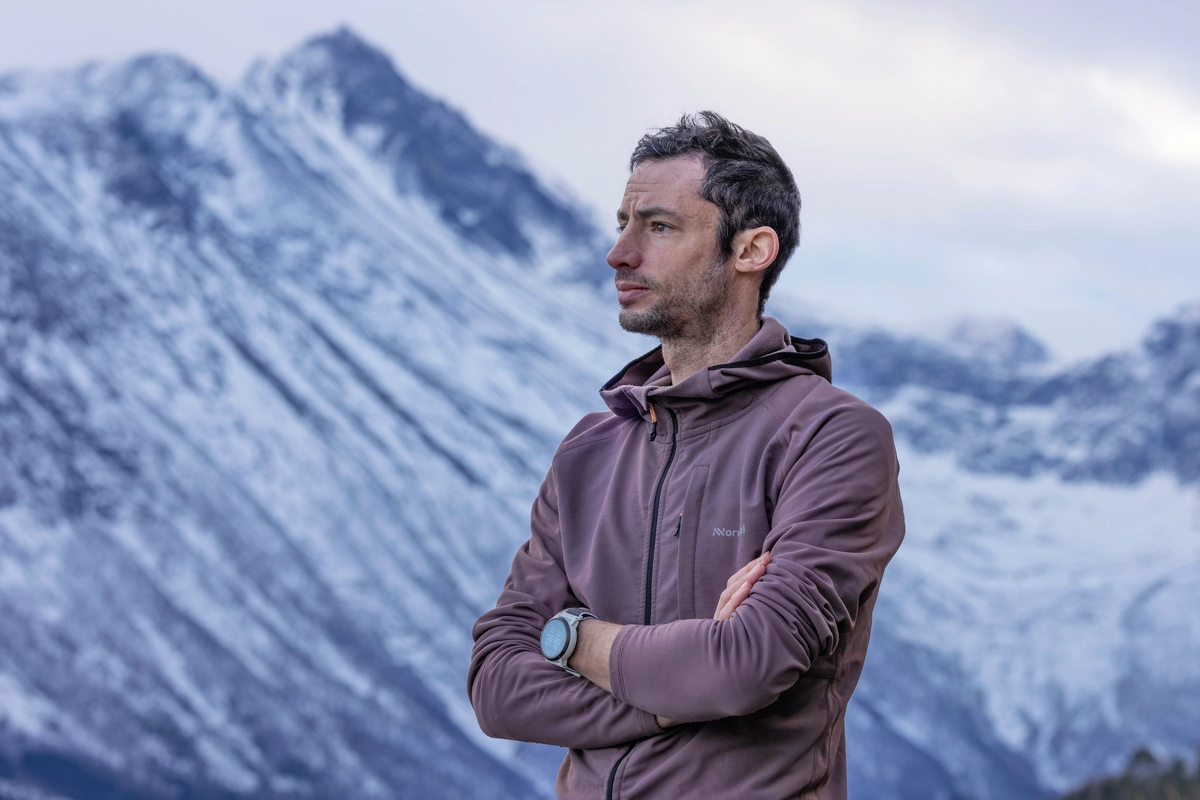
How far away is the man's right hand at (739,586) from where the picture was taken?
833mm

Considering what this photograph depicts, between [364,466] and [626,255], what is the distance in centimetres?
282

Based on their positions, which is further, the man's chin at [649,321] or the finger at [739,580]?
the man's chin at [649,321]

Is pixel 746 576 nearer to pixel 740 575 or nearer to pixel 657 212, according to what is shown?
pixel 740 575

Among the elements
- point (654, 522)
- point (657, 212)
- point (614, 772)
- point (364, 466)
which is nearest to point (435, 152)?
point (364, 466)

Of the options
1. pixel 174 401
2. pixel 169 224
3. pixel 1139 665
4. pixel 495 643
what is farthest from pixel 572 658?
pixel 1139 665

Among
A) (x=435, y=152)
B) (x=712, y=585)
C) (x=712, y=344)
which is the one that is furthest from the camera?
(x=435, y=152)

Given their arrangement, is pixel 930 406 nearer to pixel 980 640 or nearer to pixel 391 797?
pixel 980 640

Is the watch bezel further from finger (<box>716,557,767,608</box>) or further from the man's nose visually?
the man's nose

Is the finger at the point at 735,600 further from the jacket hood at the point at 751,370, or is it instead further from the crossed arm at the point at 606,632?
the jacket hood at the point at 751,370

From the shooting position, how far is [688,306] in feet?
3.27

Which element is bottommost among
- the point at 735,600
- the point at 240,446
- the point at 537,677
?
the point at 240,446

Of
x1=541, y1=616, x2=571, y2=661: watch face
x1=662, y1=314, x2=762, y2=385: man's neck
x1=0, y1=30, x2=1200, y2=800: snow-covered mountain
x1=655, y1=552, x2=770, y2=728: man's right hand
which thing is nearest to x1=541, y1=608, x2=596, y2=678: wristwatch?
x1=541, y1=616, x2=571, y2=661: watch face

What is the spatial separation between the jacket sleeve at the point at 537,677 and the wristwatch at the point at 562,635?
0.9 inches

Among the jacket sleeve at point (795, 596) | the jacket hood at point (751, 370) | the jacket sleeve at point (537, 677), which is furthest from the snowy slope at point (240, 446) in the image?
the jacket sleeve at point (795, 596)
